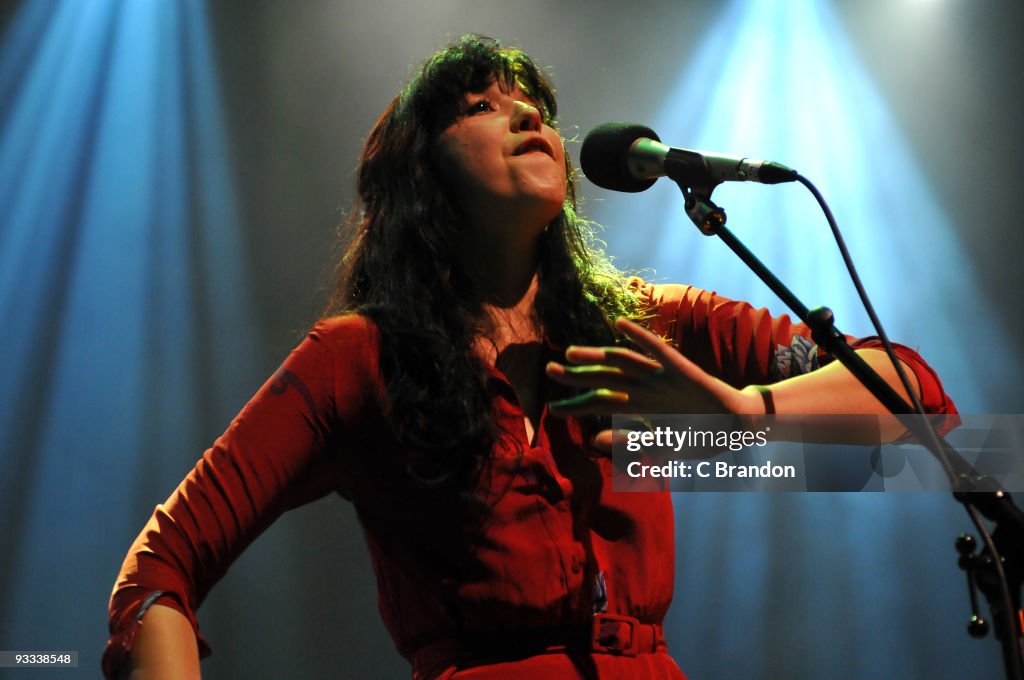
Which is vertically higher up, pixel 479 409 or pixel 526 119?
pixel 526 119

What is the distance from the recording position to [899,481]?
1230 millimetres

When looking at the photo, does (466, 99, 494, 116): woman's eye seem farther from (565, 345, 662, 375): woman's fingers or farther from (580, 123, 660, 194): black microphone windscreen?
(565, 345, 662, 375): woman's fingers

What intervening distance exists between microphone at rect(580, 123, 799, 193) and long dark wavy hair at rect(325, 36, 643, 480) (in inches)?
10.2

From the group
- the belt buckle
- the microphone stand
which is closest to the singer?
the belt buckle

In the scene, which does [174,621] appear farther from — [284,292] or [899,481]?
[284,292]

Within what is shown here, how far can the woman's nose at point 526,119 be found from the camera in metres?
1.44

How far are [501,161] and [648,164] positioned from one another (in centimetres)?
26

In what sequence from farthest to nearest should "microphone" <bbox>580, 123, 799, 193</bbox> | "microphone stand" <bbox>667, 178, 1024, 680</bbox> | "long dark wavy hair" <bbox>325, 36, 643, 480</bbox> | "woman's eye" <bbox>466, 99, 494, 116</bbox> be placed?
1. "woman's eye" <bbox>466, 99, 494, 116</bbox>
2. "long dark wavy hair" <bbox>325, 36, 643, 480</bbox>
3. "microphone" <bbox>580, 123, 799, 193</bbox>
4. "microphone stand" <bbox>667, 178, 1024, 680</bbox>

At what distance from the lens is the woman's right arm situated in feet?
3.36

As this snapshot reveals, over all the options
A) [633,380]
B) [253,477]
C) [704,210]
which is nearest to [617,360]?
[633,380]

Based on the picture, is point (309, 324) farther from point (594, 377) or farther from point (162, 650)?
point (594, 377)

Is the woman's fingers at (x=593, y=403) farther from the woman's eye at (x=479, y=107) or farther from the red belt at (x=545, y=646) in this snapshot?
the woman's eye at (x=479, y=107)

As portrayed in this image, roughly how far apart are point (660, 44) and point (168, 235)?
Answer: 166cm

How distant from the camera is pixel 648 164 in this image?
1.28 m
